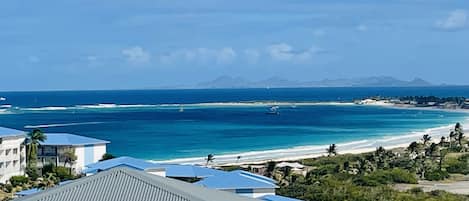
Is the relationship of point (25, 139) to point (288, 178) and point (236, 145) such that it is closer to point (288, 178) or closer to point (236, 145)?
point (288, 178)

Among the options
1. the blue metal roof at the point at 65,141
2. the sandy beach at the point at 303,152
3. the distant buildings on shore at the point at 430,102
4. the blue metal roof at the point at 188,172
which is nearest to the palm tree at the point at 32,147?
the blue metal roof at the point at 65,141

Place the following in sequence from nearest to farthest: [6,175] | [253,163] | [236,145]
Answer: [6,175], [253,163], [236,145]

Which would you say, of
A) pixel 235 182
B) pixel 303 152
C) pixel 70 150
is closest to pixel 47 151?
pixel 70 150

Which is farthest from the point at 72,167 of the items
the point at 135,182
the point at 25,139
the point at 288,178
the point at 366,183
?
the point at 135,182

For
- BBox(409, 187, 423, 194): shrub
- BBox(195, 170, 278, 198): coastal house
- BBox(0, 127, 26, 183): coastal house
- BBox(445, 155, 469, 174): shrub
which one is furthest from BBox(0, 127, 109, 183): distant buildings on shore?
BBox(445, 155, 469, 174): shrub

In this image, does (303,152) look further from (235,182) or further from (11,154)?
(235,182)
